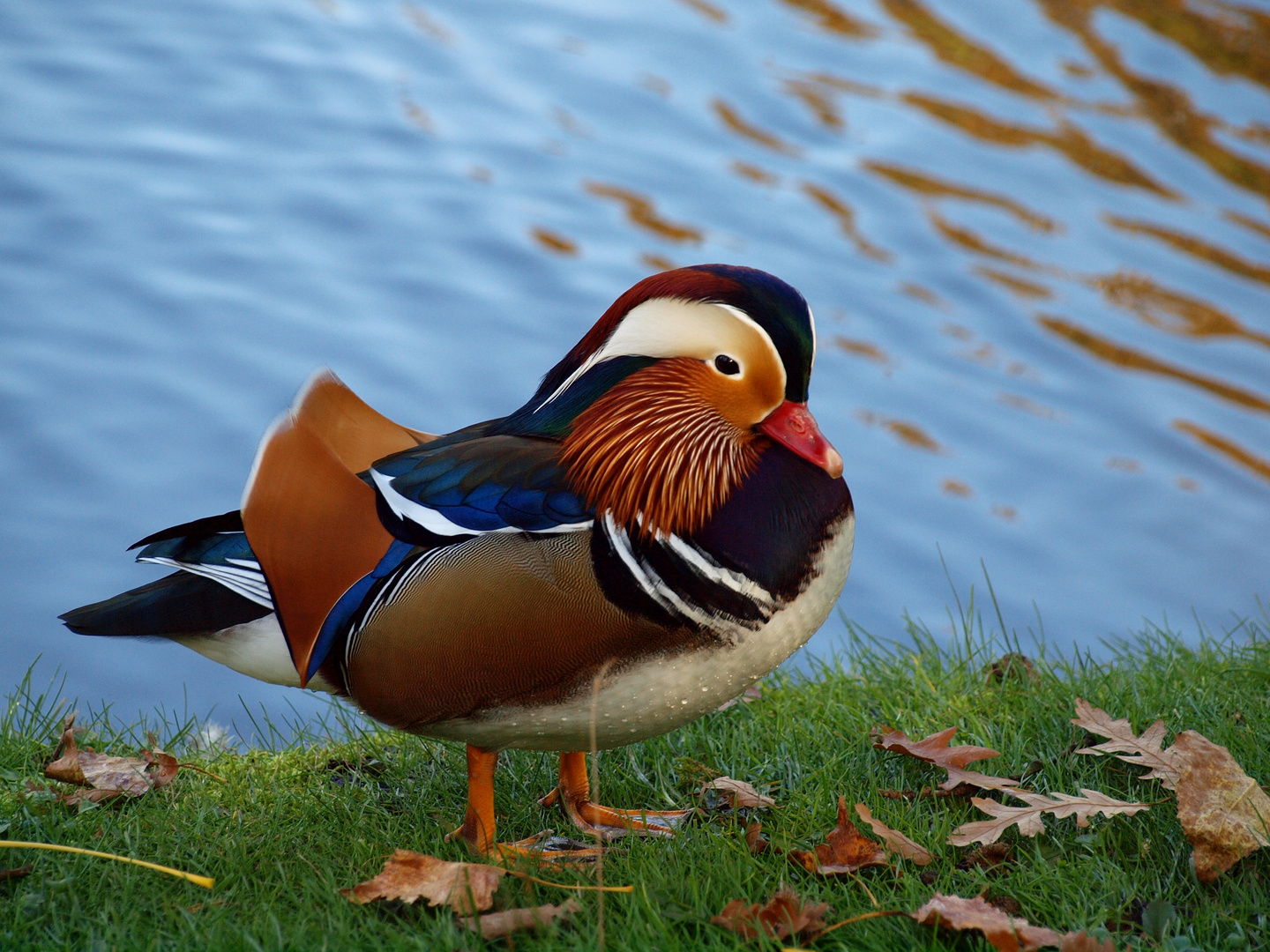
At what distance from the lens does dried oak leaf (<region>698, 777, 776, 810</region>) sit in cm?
267

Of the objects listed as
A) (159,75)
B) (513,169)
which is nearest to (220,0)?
(159,75)

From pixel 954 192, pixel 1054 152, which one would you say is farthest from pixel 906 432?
pixel 1054 152

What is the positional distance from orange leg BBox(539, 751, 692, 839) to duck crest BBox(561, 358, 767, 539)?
648 mm

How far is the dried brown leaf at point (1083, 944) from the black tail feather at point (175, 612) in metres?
1.49

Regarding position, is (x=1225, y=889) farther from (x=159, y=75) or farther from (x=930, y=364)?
(x=159, y=75)

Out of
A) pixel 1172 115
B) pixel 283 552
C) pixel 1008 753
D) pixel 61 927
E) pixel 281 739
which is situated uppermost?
pixel 1172 115

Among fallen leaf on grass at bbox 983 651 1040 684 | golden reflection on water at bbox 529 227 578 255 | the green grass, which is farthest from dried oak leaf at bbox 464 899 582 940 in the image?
golden reflection on water at bbox 529 227 578 255

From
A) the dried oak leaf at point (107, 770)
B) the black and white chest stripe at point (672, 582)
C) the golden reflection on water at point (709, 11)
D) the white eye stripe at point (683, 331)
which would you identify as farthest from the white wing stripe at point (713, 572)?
the golden reflection on water at point (709, 11)

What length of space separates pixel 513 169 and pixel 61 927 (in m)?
5.83

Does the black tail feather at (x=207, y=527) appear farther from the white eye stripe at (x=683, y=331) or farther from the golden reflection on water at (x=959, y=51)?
the golden reflection on water at (x=959, y=51)

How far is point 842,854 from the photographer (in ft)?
7.94

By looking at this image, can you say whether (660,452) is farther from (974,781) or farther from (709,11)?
(709,11)

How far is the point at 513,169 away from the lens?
295 inches

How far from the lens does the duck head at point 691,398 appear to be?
7.50ft
